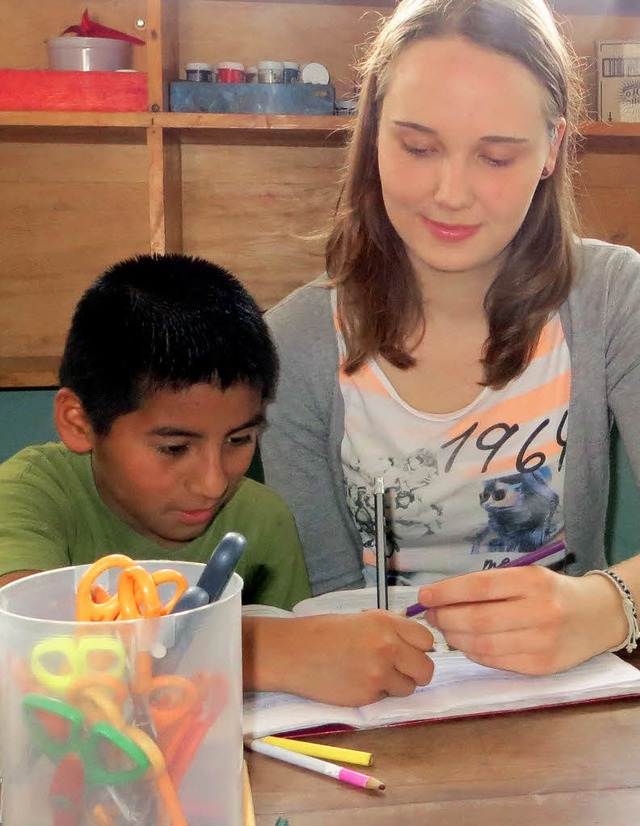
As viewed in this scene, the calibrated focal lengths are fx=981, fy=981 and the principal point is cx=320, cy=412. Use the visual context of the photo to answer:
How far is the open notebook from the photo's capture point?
0.67m

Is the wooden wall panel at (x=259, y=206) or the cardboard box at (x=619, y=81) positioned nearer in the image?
the cardboard box at (x=619, y=81)

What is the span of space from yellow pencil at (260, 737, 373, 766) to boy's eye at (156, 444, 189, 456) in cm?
34

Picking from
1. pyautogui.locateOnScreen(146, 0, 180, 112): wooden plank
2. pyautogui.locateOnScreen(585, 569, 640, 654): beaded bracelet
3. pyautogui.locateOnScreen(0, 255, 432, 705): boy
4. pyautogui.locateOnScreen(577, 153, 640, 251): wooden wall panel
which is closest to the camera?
pyautogui.locateOnScreen(585, 569, 640, 654): beaded bracelet

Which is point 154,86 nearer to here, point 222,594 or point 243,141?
point 243,141

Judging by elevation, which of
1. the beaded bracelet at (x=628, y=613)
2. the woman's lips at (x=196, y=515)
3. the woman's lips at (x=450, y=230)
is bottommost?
the beaded bracelet at (x=628, y=613)

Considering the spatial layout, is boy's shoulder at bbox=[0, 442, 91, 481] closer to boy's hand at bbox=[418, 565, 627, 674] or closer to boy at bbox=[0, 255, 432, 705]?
boy at bbox=[0, 255, 432, 705]

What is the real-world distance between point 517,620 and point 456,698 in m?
0.09

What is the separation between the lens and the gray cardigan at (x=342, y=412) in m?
1.15

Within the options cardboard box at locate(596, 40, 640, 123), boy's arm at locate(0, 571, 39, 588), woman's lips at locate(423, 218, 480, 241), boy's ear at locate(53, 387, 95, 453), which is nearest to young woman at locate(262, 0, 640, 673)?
woman's lips at locate(423, 218, 480, 241)

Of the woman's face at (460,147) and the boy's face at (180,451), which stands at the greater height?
the woman's face at (460,147)

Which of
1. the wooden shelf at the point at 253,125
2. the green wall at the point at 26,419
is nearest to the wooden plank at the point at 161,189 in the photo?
the wooden shelf at the point at 253,125

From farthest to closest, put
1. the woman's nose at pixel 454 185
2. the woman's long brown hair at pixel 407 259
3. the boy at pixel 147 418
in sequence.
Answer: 1. the woman's long brown hair at pixel 407 259
2. the woman's nose at pixel 454 185
3. the boy at pixel 147 418

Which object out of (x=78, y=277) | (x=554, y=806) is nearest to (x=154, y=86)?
(x=78, y=277)

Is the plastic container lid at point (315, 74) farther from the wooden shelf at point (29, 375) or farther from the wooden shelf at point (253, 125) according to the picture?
the wooden shelf at point (29, 375)
